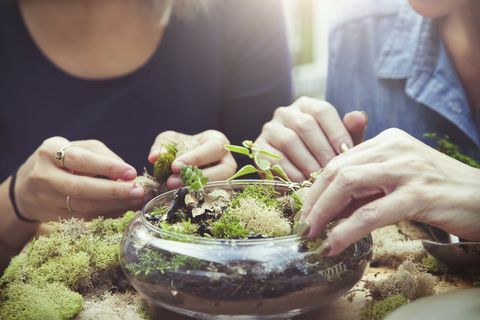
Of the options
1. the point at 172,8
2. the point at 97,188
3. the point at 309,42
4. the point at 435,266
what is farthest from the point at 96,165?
the point at 309,42

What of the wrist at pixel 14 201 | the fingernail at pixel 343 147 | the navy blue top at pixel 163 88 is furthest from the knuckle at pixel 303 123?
the navy blue top at pixel 163 88

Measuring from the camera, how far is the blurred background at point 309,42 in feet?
24.5

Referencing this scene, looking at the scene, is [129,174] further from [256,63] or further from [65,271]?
[256,63]

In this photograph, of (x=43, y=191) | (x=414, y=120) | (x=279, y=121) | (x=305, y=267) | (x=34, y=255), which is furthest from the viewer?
(x=414, y=120)

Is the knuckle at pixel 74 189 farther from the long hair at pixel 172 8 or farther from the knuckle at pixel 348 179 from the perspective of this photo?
the long hair at pixel 172 8

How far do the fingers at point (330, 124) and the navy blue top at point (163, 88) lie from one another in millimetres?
902

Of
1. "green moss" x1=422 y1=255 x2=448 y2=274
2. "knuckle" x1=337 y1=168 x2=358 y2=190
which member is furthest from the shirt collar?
"knuckle" x1=337 y1=168 x2=358 y2=190

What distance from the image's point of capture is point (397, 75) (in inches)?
77.0

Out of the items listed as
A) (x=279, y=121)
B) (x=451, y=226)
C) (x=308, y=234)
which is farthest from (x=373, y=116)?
(x=308, y=234)

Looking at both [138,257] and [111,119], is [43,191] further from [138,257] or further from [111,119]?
[111,119]

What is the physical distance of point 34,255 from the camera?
974 mm

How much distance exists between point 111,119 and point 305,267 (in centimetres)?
156

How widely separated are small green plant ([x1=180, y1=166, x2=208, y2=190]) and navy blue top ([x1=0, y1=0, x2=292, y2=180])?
1230 mm

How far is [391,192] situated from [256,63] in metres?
1.58
